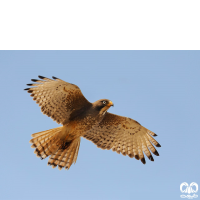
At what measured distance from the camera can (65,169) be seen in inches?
338

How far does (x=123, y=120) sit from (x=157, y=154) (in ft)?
4.97

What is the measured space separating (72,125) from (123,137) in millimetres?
1820

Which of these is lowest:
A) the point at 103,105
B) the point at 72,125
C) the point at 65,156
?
the point at 65,156

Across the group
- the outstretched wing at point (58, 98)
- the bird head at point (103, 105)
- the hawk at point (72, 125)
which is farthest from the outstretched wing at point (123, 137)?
the outstretched wing at point (58, 98)

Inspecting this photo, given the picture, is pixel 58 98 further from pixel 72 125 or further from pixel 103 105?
pixel 103 105

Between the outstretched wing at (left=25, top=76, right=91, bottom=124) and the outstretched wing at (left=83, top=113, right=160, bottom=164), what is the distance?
107 centimetres

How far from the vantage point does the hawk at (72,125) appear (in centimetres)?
820

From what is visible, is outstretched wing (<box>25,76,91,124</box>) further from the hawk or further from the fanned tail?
the fanned tail

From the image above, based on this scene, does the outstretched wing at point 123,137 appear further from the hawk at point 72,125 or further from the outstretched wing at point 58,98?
the outstretched wing at point 58,98

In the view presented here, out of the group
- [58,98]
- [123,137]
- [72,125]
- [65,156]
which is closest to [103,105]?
[72,125]

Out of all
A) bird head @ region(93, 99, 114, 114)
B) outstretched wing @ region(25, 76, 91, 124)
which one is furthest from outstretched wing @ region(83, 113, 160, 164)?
outstretched wing @ region(25, 76, 91, 124)

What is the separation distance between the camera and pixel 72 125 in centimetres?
837
